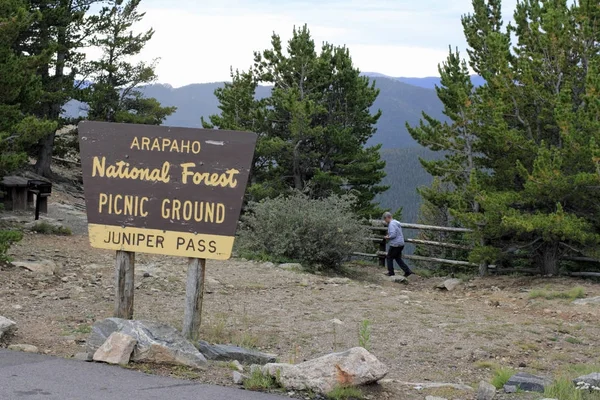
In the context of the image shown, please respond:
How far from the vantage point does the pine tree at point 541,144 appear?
14.8 metres

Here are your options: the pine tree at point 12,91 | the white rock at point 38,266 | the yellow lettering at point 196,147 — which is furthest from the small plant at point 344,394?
the pine tree at point 12,91

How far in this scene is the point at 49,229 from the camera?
19625mm

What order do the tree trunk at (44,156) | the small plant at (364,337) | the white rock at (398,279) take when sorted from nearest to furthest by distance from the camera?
the small plant at (364,337) < the white rock at (398,279) < the tree trunk at (44,156)

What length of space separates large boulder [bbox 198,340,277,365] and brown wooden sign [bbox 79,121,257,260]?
2.82 feet

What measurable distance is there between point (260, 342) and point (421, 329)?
2280 mm

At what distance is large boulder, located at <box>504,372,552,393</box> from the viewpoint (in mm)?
5891

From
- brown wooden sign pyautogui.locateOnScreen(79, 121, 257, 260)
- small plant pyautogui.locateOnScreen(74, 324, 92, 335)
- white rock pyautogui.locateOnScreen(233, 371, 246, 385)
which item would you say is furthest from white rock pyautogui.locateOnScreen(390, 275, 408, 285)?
white rock pyautogui.locateOnScreen(233, 371, 246, 385)

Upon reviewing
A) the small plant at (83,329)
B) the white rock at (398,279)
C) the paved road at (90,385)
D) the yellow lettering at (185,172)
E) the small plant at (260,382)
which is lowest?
the white rock at (398,279)

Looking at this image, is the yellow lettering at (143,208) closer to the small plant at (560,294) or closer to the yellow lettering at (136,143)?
the yellow lettering at (136,143)

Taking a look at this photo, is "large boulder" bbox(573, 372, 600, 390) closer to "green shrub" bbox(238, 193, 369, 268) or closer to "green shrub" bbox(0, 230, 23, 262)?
"green shrub" bbox(0, 230, 23, 262)

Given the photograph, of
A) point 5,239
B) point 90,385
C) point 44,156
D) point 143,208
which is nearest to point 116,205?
point 143,208

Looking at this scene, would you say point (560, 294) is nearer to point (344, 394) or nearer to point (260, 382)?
point (344, 394)

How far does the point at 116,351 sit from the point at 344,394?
2.01 meters

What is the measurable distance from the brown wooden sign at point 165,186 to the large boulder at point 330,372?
1596mm
